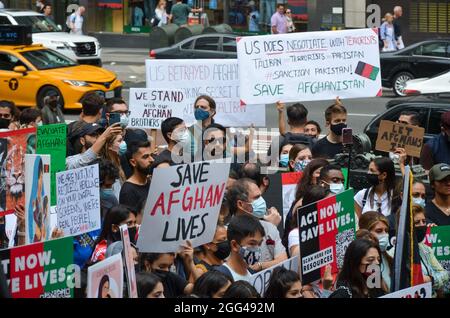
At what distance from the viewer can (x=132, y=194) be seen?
31.5ft

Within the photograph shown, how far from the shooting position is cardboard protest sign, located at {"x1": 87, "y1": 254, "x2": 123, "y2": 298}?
253 inches

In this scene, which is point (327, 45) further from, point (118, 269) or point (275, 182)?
point (118, 269)

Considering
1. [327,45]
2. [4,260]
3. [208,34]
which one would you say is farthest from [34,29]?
[4,260]

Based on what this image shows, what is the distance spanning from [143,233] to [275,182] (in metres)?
3.93

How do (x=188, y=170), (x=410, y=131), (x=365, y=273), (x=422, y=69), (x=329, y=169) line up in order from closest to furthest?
1. (x=365, y=273)
2. (x=188, y=170)
3. (x=329, y=169)
4. (x=410, y=131)
5. (x=422, y=69)

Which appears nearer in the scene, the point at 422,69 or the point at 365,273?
the point at 365,273

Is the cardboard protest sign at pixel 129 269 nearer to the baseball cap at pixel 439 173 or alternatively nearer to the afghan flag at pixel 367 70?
the baseball cap at pixel 439 173

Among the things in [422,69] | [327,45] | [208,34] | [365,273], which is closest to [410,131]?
[327,45]

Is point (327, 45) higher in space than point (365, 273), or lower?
higher

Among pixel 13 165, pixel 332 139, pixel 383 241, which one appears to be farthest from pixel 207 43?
pixel 383 241

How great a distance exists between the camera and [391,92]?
2594cm

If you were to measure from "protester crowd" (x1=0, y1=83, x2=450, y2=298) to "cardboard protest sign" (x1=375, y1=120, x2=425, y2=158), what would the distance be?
9cm

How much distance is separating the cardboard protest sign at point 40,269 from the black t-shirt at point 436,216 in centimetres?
342
